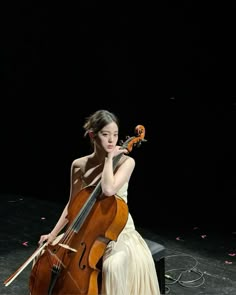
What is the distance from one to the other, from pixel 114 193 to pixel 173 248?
5.34ft

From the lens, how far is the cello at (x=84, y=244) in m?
2.25

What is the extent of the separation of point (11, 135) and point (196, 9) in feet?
7.42

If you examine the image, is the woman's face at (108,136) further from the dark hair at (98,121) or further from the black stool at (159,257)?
the black stool at (159,257)

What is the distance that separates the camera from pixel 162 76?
4445 millimetres

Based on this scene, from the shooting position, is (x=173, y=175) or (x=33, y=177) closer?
(x=173, y=175)

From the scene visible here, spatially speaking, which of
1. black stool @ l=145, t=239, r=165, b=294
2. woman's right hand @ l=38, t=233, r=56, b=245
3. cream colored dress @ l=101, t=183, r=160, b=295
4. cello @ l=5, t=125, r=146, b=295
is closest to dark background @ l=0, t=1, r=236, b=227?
black stool @ l=145, t=239, r=165, b=294

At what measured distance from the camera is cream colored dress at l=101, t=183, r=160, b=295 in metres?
2.37

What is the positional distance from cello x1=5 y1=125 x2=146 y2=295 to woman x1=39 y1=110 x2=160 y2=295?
57 millimetres

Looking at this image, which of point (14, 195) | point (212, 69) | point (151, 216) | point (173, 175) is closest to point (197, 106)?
point (212, 69)

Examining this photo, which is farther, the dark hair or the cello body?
the dark hair

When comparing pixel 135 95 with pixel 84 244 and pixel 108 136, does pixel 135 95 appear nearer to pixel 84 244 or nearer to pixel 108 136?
pixel 108 136

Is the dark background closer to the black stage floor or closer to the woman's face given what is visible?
the black stage floor

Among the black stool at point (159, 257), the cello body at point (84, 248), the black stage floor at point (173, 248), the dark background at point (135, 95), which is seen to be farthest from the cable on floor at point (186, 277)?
the cello body at point (84, 248)

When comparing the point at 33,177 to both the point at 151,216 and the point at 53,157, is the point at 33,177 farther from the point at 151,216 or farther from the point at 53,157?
the point at 151,216
